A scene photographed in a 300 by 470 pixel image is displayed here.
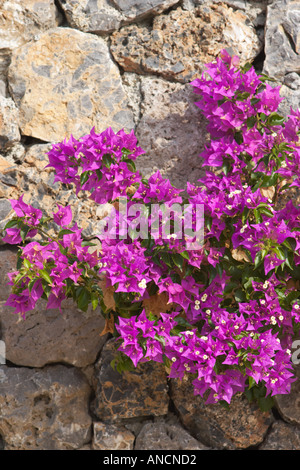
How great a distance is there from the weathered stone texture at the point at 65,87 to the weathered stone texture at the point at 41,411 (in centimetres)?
88

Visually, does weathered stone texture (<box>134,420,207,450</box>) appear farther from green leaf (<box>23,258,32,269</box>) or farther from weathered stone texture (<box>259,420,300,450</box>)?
green leaf (<box>23,258,32,269</box>)

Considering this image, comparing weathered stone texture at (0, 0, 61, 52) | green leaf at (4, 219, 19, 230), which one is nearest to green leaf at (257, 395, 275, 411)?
green leaf at (4, 219, 19, 230)

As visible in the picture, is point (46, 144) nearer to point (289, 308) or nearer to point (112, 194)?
point (112, 194)

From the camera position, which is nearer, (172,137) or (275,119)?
(275,119)

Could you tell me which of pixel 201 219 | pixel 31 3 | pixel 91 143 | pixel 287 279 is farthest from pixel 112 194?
pixel 31 3

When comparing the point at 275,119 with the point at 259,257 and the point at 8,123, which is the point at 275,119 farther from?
the point at 8,123

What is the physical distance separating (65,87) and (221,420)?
1329mm

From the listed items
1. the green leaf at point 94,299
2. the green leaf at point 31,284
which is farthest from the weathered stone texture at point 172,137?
the green leaf at point 31,284

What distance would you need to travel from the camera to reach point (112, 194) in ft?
5.81

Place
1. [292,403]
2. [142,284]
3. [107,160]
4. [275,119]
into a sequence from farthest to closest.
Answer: [292,403], [275,119], [107,160], [142,284]

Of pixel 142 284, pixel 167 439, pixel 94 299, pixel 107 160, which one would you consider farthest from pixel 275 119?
pixel 167 439

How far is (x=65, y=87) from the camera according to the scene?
2020mm

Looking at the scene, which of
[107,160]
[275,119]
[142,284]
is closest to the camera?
[142,284]

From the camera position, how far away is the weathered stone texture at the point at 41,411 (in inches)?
77.7
